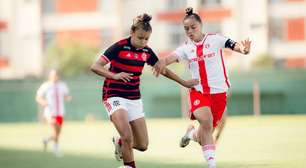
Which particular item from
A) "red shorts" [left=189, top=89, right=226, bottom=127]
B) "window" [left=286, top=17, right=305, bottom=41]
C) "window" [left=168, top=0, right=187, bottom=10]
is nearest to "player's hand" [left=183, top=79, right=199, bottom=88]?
"red shorts" [left=189, top=89, right=226, bottom=127]

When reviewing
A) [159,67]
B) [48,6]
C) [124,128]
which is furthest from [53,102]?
[48,6]

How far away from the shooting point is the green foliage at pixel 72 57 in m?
59.0

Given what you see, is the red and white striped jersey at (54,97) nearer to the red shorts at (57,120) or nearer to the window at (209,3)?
the red shorts at (57,120)

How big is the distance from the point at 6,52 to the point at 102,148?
44.6m

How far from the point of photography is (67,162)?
17.3 meters

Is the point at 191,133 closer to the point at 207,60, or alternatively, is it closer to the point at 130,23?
the point at 207,60

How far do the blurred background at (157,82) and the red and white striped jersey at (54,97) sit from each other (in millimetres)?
981

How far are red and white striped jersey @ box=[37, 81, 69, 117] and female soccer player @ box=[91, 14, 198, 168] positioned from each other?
360 inches

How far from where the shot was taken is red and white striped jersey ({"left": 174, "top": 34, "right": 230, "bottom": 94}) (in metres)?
12.8

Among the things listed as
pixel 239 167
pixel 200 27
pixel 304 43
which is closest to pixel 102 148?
pixel 239 167

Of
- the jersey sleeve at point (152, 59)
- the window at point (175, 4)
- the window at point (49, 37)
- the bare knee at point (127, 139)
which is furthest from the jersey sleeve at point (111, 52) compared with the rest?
the window at point (49, 37)

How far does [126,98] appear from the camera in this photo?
Result: 12.1m

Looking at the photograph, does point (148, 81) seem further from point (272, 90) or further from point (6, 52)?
point (6, 52)

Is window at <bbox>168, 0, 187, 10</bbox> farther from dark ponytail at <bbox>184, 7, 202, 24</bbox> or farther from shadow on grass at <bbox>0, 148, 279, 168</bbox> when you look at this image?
dark ponytail at <bbox>184, 7, 202, 24</bbox>
